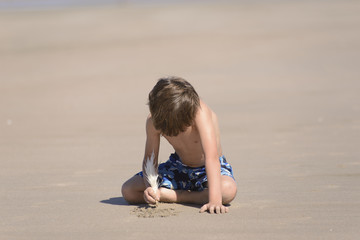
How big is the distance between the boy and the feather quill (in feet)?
0.13

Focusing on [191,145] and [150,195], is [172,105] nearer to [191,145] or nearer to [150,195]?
[191,145]

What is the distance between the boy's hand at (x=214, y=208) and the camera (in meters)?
4.09

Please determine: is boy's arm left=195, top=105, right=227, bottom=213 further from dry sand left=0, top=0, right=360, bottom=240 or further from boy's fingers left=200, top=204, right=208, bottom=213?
dry sand left=0, top=0, right=360, bottom=240

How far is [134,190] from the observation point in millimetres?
4441

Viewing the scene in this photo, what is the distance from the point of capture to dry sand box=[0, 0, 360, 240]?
4023 millimetres

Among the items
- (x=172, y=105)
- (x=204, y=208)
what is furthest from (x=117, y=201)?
(x=172, y=105)

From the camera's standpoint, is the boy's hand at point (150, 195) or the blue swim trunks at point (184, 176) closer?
the boy's hand at point (150, 195)

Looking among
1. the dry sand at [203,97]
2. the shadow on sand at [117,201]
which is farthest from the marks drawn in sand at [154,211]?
the shadow on sand at [117,201]

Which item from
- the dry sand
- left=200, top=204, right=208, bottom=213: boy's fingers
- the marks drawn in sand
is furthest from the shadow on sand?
left=200, top=204, right=208, bottom=213: boy's fingers

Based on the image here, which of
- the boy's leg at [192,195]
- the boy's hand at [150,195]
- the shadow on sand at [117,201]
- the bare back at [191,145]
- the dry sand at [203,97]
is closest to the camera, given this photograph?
the dry sand at [203,97]

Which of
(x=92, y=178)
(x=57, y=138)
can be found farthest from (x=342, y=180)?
(x=57, y=138)

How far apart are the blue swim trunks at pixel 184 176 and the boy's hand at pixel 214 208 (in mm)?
343

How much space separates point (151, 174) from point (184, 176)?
1.25 feet

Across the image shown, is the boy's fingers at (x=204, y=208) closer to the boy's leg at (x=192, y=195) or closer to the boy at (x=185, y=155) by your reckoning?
the boy at (x=185, y=155)
